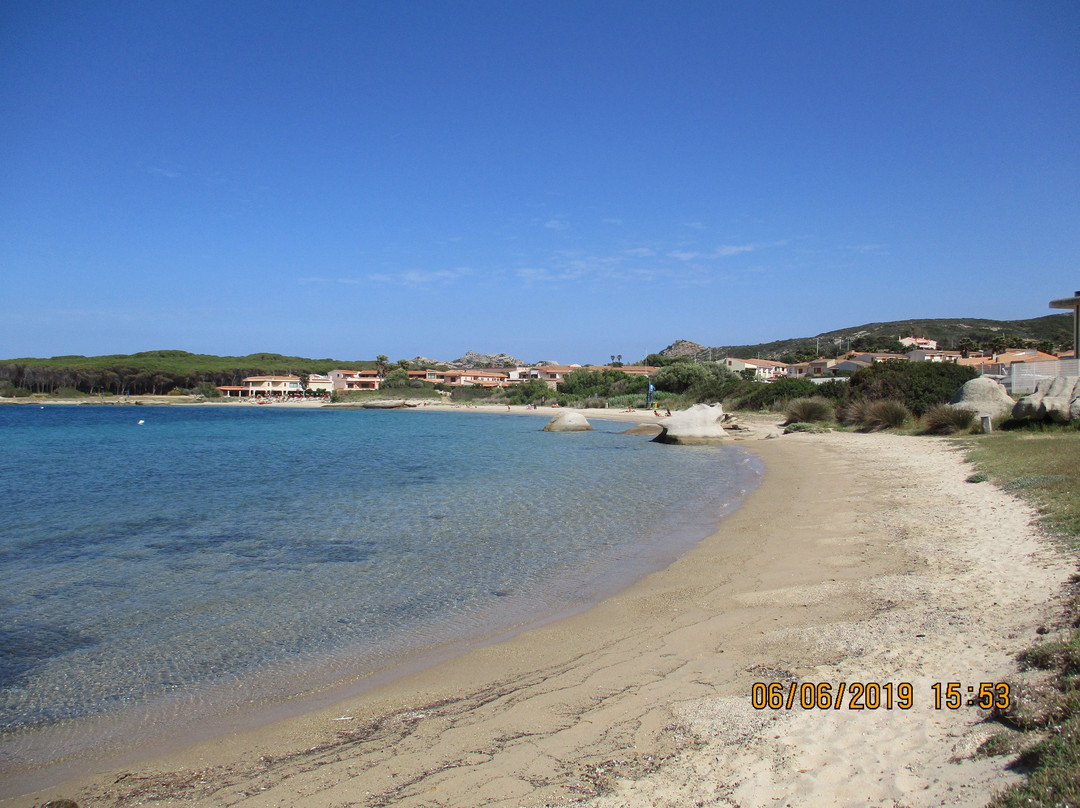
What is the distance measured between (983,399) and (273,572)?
23047 mm

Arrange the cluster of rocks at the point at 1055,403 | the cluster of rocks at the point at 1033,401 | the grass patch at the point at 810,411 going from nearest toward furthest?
the cluster of rocks at the point at 1055,403
the cluster of rocks at the point at 1033,401
the grass patch at the point at 810,411

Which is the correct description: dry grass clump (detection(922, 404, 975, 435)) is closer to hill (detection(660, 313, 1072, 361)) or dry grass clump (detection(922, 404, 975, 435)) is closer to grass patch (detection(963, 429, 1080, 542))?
grass patch (detection(963, 429, 1080, 542))

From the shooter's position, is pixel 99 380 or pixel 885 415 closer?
pixel 885 415

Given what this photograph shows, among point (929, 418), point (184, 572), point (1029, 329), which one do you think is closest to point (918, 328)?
point (1029, 329)

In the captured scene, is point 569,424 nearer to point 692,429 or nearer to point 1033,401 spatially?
point 692,429

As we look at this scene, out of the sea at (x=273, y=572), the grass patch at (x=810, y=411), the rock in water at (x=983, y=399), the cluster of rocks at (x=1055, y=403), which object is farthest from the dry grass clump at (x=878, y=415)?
the sea at (x=273, y=572)

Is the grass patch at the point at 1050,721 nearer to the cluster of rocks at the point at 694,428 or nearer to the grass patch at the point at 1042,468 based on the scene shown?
the grass patch at the point at 1042,468

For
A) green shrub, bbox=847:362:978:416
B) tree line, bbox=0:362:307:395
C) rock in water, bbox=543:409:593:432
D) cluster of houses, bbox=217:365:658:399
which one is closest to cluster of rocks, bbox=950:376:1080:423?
green shrub, bbox=847:362:978:416

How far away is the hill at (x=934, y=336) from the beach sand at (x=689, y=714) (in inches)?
2821

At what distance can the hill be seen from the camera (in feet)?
275

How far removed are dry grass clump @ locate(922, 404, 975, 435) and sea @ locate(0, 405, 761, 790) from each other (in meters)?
7.77

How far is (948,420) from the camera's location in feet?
71.1

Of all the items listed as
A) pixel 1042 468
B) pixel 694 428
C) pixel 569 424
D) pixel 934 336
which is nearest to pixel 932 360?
pixel 694 428

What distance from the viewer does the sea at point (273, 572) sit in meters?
5.32
